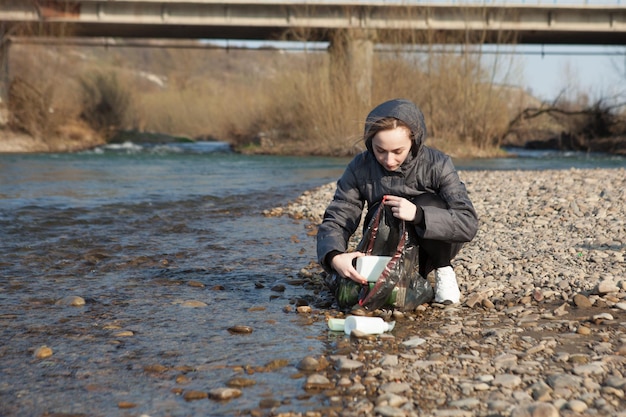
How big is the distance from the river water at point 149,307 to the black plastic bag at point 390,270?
1.08ft

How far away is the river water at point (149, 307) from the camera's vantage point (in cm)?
314

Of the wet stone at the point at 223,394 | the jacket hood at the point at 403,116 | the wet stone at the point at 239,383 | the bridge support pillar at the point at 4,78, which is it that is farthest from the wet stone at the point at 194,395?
the bridge support pillar at the point at 4,78

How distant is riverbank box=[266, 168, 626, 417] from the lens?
2.98 meters

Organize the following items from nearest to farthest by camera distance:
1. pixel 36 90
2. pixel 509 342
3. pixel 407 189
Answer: pixel 509 342, pixel 407 189, pixel 36 90

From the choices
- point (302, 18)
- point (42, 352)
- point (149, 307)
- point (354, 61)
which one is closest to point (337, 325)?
point (149, 307)

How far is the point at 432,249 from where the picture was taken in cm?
446

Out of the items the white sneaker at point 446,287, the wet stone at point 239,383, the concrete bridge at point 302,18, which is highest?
the concrete bridge at point 302,18

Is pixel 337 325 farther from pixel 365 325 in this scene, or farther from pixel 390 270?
pixel 390 270

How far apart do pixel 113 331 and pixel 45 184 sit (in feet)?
33.9

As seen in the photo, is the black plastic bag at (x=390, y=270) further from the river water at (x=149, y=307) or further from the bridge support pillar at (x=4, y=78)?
the bridge support pillar at (x=4, y=78)

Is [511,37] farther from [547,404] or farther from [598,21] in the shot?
[547,404]

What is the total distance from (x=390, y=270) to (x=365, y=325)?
46cm

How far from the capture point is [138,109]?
3812 centimetres

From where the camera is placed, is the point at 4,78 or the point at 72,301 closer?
the point at 72,301
